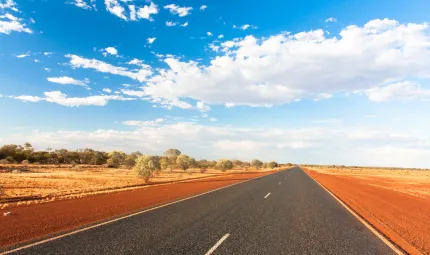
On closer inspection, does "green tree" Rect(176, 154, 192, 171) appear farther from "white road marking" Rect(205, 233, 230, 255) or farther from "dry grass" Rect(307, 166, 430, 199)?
"white road marking" Rect(205, 233, 230, 255)

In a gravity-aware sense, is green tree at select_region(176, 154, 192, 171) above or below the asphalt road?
above

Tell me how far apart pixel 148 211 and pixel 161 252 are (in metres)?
5.95

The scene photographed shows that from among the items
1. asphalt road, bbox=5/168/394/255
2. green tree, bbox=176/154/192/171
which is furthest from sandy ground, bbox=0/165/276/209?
green tree, bbox=176/154/192/171

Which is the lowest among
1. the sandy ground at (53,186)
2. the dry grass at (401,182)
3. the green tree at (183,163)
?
the sandy ground at (53,186)

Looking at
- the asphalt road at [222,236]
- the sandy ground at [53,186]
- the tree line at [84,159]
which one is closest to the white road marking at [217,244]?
the asphalt road at [222,236]

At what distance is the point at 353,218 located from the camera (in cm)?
1240

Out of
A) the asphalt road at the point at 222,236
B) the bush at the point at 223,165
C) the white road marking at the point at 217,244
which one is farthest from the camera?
the bush at the point at 223,165

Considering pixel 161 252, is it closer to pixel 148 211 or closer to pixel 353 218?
pixel 148 211

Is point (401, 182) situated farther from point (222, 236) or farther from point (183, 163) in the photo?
point (183, 163)

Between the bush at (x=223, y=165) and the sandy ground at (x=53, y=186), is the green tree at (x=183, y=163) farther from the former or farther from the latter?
the sandy ground at (x=53, y=186)

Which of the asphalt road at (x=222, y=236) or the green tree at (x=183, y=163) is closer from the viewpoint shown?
the asphalt road at (x=222, y=236)

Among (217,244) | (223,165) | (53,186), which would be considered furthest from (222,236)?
(223,165)

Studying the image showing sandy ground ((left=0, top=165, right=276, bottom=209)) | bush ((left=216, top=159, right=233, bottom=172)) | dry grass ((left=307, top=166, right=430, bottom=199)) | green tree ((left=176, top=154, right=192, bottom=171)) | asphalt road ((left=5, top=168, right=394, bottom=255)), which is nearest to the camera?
asphalt road ((left=5, top=168, right=394, bottom=255))

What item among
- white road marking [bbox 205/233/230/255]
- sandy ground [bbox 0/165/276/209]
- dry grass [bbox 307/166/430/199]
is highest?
dry grass [bbox 307/166/430/199]
